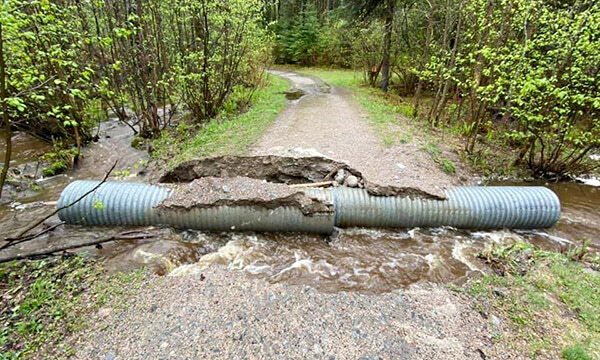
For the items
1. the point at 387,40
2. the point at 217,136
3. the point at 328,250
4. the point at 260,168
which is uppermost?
the point at 387,40

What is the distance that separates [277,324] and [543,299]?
3223 mm

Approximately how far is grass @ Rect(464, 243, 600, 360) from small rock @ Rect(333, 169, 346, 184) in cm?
271

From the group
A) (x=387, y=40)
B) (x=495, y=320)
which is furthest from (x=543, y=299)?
(x=387, y=40)

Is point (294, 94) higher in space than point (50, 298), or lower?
higher

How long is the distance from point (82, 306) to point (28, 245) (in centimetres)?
215

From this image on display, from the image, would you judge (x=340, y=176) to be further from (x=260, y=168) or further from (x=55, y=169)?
(x=55, y=169)

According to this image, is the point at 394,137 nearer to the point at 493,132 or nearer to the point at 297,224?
the point at 493,132

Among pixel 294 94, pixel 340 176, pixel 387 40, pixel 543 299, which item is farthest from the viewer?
pixel 294 94

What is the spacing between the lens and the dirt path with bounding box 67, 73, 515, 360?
2885 millimetres

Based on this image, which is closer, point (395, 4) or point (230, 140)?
point (230, 140)

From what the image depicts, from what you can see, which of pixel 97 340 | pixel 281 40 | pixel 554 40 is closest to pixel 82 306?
pixel 97 340

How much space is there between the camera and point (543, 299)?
3.59 meters

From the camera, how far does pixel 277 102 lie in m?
13.7

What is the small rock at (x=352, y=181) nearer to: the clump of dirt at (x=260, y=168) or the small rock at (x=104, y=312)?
the clump of dirt at (x=260, y=168)
